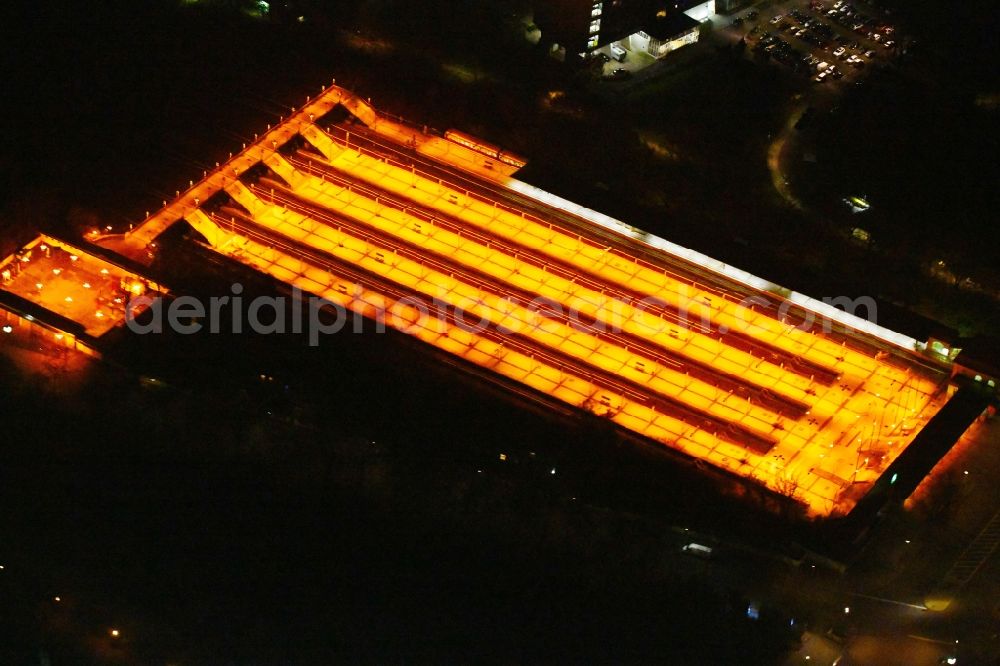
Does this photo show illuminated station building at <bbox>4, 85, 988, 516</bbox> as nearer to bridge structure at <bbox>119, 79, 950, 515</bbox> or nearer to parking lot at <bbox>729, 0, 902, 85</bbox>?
bridge structure at <bbox>119, 79, 950, 515</bbox>

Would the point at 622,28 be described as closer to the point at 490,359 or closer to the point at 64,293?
the point at 490,359

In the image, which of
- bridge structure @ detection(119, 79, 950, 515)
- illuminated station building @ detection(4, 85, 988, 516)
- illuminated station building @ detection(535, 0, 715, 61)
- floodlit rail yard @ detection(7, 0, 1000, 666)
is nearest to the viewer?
floodlit rail yard @ detection(7, 0, 1000, 666)

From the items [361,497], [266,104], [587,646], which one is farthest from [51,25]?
[587,646]

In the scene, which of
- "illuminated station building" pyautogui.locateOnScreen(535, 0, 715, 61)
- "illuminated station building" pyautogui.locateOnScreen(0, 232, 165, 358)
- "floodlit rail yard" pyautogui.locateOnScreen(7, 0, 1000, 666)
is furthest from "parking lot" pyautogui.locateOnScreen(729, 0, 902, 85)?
"illuminated station building" pyautogui.locateOnScreen(0, 232, 165, 358)

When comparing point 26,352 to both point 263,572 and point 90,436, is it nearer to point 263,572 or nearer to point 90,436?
point 90,436

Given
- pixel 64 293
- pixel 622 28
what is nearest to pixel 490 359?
pixel 64 293

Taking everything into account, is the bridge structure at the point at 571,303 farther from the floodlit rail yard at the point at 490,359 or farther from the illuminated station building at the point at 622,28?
the illuminated station building at the point at 622,28
